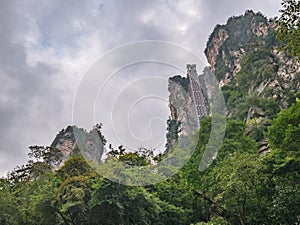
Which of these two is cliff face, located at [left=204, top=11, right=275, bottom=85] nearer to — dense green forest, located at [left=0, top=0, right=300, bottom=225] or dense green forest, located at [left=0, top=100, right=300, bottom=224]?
dense green forest, located at [left=0, top=0, right=300, bottom=225]

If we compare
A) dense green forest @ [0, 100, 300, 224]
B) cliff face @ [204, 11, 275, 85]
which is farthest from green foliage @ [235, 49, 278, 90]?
dense green forest @ [0, 100, 300, 224]

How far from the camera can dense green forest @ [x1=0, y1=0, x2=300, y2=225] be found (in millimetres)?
10703

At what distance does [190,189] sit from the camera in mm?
16609

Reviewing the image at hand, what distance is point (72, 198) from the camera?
48.4 feet

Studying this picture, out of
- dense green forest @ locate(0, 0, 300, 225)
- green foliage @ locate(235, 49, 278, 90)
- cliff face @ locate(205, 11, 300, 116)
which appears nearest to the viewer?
dense green forest @ locate(0, 0, 300, 225)

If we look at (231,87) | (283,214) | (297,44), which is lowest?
(283,214)

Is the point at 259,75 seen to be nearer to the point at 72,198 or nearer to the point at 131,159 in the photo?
the point at 131,159

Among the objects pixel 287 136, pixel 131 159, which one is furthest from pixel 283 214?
pixel 131 159

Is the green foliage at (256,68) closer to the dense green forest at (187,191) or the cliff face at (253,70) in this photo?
the cliff face at (253,70)

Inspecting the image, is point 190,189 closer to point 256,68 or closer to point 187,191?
point 187,191

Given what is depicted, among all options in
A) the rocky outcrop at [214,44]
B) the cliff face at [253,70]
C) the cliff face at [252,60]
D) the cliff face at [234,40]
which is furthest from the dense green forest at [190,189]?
the rocky outcrop at [214,44]

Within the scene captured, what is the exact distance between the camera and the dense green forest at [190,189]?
10.7 meters

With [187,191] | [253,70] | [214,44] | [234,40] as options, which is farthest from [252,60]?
[187,191]

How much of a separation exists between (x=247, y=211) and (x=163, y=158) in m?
7.44
